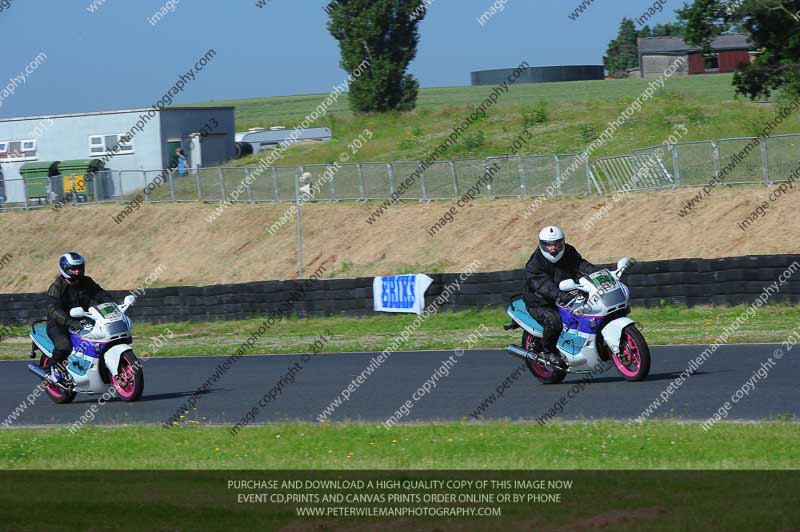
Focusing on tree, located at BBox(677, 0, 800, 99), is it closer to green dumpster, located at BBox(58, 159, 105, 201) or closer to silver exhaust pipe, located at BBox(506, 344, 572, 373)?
silver exhaust pipe, located at BBox(506, 344, 572, 373)

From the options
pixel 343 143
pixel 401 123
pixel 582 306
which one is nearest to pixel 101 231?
pixel 343 143

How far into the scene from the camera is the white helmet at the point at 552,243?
13.0m

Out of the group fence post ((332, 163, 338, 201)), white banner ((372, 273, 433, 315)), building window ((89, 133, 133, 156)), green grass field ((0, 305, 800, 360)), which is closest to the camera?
green grass field ((0, 305, 800, 360))

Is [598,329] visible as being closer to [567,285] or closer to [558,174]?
[567,285]

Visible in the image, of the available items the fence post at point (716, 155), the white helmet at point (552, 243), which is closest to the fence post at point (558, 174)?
the fence post at point (716, 155)

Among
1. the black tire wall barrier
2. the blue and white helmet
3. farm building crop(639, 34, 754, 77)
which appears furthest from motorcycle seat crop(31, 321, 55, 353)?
farm building crop(639, 34, 754, 77)

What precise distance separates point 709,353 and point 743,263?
4.36m

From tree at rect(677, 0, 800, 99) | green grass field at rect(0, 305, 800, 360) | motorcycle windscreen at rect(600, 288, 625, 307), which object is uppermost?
tree at rect(677, 0, 800, 99)

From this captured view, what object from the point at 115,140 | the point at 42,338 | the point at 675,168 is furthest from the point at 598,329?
the point at 115,140

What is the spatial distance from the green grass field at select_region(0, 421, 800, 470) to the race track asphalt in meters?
0.94

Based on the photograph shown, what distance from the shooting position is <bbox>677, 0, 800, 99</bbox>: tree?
3102cm

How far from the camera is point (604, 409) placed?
1166 cm

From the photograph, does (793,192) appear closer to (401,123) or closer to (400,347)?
(400,347)

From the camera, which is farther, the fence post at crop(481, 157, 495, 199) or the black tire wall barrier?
the fence post at crop(481, 157, 495, 199)
